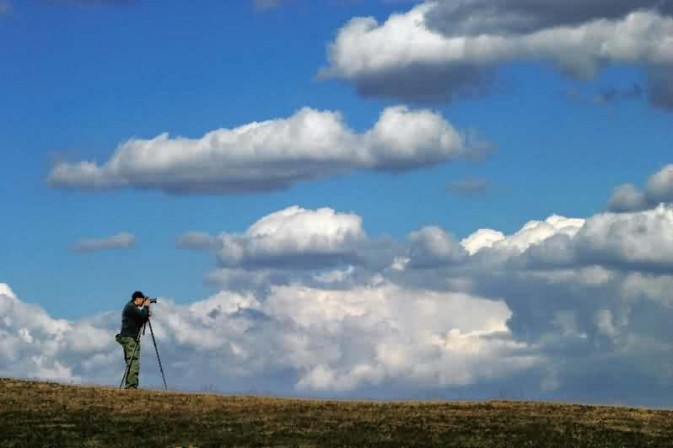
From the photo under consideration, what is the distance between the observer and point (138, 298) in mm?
49875

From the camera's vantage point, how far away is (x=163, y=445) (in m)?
33.8

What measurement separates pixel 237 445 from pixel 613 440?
1170cm

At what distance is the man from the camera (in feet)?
161

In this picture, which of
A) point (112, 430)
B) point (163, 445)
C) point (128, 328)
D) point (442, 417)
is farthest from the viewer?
point (128, 328)

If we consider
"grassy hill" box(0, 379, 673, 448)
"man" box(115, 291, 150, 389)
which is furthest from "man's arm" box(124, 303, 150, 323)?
"grassy hill" box(0, 379, 673, 448)

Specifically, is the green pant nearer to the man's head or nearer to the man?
the man

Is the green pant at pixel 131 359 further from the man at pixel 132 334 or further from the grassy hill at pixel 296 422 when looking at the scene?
the grassy hill at pixel 296 422

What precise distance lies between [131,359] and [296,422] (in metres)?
13.0

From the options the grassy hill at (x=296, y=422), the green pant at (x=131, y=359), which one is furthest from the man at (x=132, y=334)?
the grassy hill at (x=296, y=422)

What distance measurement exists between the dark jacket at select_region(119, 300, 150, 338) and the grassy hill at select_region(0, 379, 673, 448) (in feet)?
14.0

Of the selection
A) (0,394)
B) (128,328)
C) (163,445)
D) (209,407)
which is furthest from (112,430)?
(128,328)

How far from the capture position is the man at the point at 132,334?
161ft

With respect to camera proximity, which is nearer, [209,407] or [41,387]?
[209,407]

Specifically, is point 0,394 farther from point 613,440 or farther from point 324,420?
point 613,440
